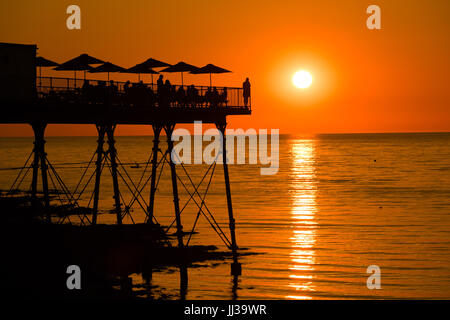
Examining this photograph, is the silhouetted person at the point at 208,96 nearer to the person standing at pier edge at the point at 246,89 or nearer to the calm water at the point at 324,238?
the person standing at pier edge at the point at 246,89

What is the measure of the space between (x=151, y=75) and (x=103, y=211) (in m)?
31.2

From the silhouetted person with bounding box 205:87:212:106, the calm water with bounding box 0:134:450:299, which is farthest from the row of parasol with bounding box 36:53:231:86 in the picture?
the calm water with bounding box 0:134:450:299

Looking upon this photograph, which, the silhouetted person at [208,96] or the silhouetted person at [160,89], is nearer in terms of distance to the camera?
the silhouetted person at [160,89]

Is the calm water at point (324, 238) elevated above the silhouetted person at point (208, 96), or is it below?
below

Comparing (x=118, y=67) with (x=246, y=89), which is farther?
(x=246, y=89)

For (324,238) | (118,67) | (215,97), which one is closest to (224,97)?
(215,97)

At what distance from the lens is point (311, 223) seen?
6869cm

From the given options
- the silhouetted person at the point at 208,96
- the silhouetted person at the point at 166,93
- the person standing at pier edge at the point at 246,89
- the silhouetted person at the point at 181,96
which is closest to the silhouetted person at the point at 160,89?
the silhouetted person at the point at 166,93

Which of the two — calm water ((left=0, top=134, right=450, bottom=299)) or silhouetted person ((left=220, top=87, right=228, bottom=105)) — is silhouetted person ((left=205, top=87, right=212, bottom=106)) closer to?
silhouetted person ((left=220, top=87, right=228, bottom=105))

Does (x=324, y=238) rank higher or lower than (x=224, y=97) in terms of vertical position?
lower

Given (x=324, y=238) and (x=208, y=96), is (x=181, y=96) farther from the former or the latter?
(x=324, y=238)

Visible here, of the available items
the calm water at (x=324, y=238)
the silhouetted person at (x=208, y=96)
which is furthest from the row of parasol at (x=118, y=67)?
the calm water at (x=324, y=238)

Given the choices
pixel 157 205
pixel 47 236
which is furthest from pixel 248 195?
pixel 47 236
